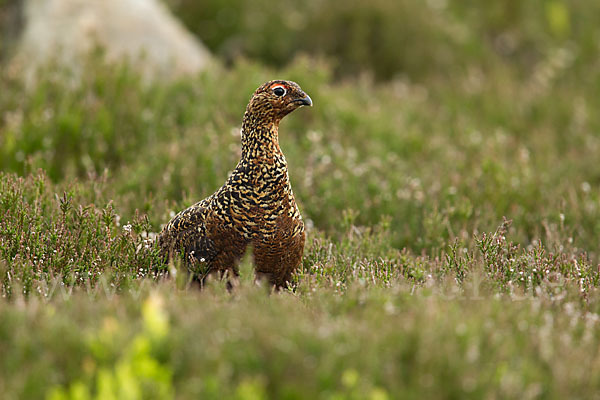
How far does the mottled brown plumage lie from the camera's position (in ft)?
12.0

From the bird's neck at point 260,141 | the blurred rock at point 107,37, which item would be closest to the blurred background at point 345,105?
the blurred rock at point 107,37

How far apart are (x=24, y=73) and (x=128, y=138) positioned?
155 centimetres

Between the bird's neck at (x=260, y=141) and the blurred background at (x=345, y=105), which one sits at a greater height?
the blurred background at (x=345, y=105)

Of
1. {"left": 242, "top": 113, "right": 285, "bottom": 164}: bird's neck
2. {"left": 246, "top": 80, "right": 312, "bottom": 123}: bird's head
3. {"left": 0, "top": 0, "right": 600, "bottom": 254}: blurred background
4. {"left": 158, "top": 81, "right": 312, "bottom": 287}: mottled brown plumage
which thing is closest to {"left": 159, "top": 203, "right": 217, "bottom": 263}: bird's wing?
{"left": 158, "top": 81, "right": 312, "bottom": 287}: mottled brown plumage

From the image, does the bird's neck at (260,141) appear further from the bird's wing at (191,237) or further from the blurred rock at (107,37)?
the blurred rock at (107,37)

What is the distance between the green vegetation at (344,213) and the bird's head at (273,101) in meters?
0.91

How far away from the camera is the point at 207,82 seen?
7371mm

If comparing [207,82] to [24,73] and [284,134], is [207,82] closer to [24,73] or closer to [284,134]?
[284,134]

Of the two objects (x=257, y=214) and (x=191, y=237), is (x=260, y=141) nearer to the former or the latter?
(x=257, y=214)

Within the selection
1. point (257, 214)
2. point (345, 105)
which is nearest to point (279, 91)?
point (257, 214)

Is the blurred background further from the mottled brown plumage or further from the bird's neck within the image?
the bird's neck

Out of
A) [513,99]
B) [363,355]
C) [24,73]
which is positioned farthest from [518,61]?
[363,355]

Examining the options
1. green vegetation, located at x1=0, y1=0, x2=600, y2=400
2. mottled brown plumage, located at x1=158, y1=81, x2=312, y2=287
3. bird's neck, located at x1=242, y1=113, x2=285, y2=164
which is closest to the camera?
green vegetation, located at x1=0, y1=0, x2=600, y2=400

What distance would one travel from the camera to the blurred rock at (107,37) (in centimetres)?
783
